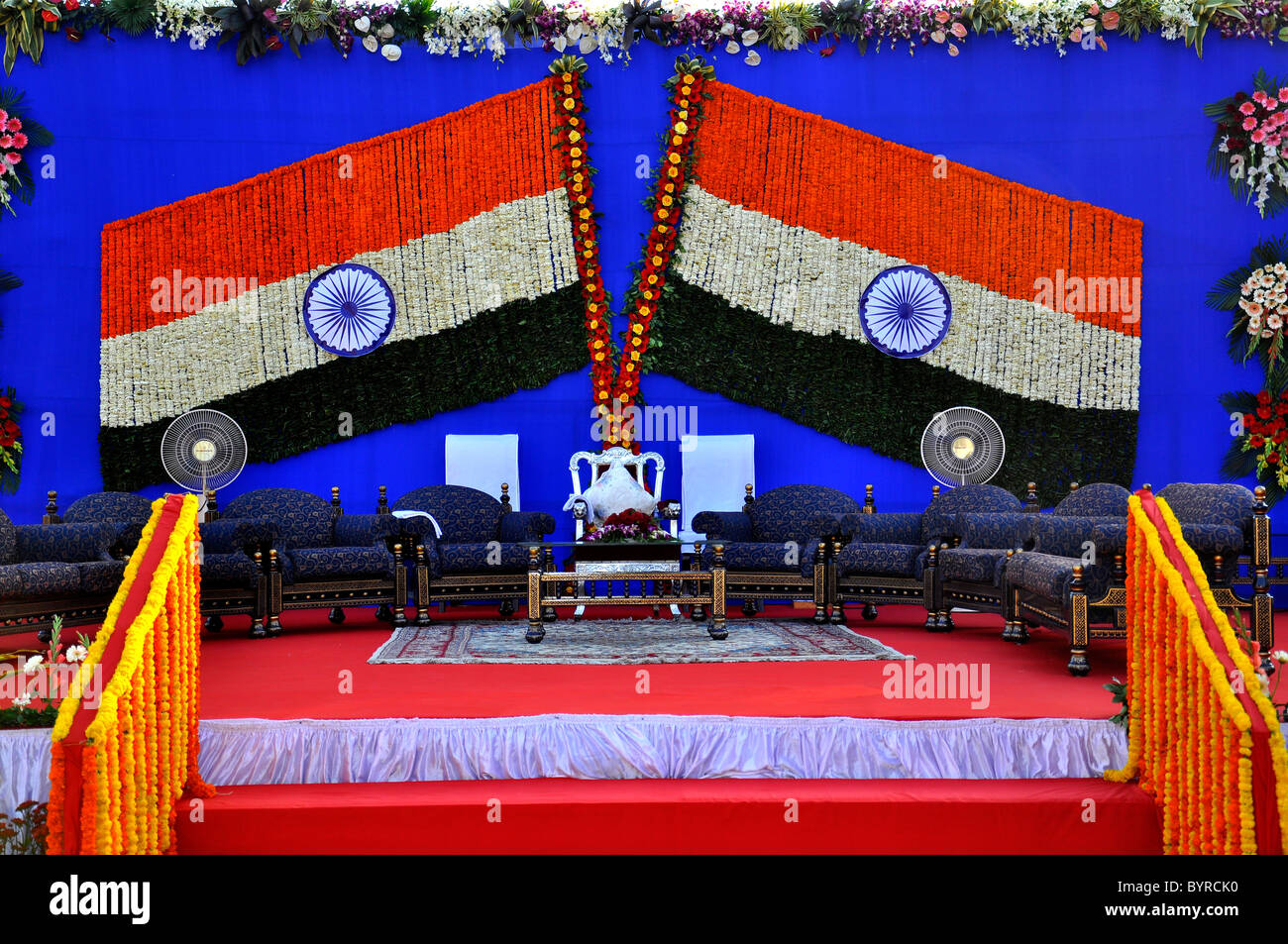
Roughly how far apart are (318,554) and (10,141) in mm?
4255

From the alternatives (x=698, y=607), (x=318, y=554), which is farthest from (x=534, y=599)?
(x=698, y=607)

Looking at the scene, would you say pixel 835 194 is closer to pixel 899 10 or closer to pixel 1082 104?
pixel 899 10

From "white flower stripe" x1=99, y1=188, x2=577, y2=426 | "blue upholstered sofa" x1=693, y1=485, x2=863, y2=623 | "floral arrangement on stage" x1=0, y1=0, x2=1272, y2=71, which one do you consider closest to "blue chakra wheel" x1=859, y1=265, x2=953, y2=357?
"blue upholstered sofa" x1=693, y1=485, x2=863, y2=623

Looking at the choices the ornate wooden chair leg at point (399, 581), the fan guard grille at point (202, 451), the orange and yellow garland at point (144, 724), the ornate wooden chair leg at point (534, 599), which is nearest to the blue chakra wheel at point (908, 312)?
the ornate wooden chair leg at point (534, 599)

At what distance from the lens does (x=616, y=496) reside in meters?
7.46

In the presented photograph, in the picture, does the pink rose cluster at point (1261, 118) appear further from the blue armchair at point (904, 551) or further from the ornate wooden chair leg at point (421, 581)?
the ornate wooden chair leg at point (421, 581)

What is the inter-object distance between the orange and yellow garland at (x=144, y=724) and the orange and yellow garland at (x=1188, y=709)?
311 cm

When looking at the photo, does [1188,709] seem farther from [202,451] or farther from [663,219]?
A: [202,451]

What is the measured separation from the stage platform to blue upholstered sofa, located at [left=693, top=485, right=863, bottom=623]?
2473 millimetres

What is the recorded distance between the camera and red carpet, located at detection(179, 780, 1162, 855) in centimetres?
362

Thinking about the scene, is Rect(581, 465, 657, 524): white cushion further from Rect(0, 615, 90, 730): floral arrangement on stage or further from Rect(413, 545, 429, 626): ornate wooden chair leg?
Rect(0, 615, 90, 730): floral arrangement on stage

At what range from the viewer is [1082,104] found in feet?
28.8

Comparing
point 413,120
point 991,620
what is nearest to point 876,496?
point 991,620

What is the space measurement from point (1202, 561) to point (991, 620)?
225 cm
